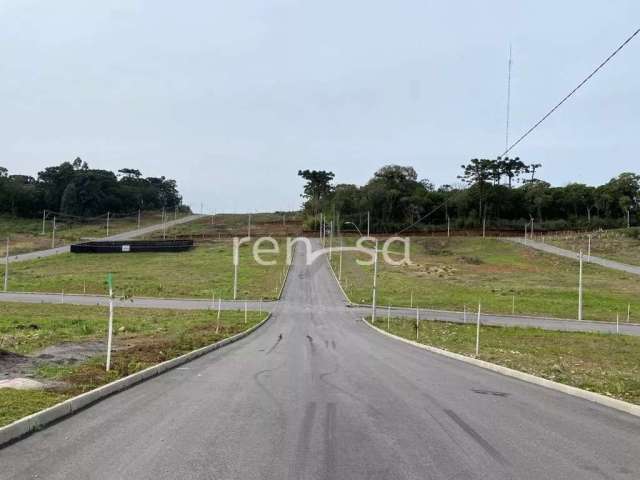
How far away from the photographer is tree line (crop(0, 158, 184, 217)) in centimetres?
15012

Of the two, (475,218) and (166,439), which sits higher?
(475,218)

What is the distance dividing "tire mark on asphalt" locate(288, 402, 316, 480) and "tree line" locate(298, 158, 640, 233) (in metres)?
118

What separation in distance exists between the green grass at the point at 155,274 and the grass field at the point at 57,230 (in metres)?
22.8

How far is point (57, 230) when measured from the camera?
131 metres

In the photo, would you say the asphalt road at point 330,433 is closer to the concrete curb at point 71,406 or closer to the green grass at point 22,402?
the concrete curb at point 71,406

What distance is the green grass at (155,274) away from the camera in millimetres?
60219

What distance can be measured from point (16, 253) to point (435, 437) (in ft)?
328

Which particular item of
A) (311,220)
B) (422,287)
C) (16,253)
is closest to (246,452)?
(422,287)

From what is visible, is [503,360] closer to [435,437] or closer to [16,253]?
[435,437]

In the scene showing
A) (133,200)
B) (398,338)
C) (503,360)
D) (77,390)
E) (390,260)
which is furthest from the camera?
(133,200)

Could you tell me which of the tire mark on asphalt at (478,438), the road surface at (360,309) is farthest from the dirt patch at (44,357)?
the road surface at (360,309)

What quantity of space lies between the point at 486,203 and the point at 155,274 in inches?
3487

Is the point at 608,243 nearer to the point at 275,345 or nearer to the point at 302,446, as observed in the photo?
the point at 275,345

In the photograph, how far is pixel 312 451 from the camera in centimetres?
659
